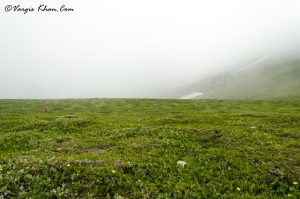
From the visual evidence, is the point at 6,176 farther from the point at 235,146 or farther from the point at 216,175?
the point at 235,146

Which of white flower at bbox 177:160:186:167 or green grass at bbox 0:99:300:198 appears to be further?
white flower at bbox 177:160:186:167

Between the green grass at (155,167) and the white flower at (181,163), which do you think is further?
the white flower at (181,163)

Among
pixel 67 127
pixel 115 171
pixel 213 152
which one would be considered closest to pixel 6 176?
pixel 115 171

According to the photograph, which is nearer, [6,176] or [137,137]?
[6,176]

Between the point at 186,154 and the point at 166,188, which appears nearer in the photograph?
the point at 166,188

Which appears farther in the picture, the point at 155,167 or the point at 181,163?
the point at 181,163

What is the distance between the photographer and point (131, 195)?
13984 mm

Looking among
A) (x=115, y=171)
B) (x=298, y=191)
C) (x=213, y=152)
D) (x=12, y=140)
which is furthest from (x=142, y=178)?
(x=12, y=140)

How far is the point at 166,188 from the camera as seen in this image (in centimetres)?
1470

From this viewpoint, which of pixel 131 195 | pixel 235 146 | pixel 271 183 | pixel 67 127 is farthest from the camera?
pixel 67 127

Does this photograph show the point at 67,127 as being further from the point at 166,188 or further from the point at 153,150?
the point at 166,188

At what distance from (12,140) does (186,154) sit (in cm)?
1358

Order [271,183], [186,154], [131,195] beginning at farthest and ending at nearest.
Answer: [186,154]
[271,183]
[131,195]

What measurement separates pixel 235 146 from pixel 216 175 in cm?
552
